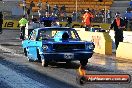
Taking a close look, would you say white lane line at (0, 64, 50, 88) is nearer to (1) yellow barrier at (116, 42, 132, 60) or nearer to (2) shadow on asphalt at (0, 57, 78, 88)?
(2) shadow on asphalt at (0, 57, 78, 88)

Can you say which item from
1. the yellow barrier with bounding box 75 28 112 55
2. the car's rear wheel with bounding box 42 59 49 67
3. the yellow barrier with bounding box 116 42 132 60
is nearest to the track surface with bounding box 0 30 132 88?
the car's rear wheel with bounding box 42 59 49 67

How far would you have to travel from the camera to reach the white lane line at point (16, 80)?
9.61 metres

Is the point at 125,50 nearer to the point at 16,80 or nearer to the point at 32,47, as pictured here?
the point at 32,47

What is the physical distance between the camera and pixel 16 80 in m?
10.5

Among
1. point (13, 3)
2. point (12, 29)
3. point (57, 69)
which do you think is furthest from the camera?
point (13, 3)

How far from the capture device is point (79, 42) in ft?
43.9

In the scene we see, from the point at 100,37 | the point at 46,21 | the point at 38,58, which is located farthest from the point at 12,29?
the point at 38,58

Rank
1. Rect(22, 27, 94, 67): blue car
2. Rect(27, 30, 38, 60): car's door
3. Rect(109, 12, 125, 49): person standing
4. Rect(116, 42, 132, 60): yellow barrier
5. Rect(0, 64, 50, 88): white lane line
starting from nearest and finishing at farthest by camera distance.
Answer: Rect(0, 64, 50, 88): white lane line, Rect(22, 27, 94, 67): blue car, Rect(27, 30, 38, 60): car's door, Rect(116, 42, 132, 60): yellow barrier, Rect(109, 12, 125, 49): person standing

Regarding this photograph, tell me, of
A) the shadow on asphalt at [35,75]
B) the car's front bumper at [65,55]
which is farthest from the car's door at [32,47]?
the car's front bumper at [65,55]

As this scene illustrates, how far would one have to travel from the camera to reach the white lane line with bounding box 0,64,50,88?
9.61 metres

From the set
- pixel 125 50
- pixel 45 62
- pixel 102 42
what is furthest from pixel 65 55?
pixel 102 42

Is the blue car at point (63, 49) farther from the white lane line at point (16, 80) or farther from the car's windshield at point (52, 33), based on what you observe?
the white lane line at point (16, 80)

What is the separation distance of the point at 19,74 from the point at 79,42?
2.51 meters

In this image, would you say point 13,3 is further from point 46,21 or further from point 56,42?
point 56,42
